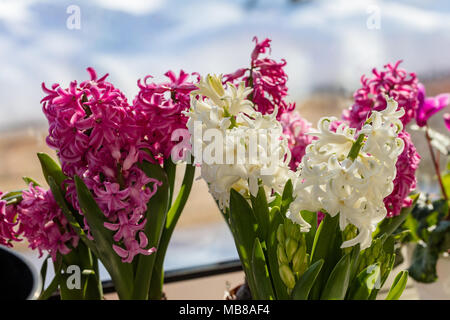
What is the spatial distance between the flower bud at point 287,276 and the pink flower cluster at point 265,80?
0.24 meters

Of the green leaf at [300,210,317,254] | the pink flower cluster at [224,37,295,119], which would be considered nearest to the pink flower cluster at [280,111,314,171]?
the pink flower cluster at [224,37,295,119]

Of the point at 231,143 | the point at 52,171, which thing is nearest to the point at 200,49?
the point at 52,171

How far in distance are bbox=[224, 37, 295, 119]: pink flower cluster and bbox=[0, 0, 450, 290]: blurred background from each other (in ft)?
1.09

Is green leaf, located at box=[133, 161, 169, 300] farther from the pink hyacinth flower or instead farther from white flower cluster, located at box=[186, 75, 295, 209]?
the pink hyacinth flower

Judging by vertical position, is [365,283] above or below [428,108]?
below

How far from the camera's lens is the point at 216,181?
1.78 ft

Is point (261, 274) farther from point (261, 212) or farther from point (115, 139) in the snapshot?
point (115, 139)

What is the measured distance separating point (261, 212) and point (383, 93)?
0.31 meters

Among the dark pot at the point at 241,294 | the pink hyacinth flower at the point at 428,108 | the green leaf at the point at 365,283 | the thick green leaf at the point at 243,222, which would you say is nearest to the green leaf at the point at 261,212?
the thick green leaf at the point at 243,222

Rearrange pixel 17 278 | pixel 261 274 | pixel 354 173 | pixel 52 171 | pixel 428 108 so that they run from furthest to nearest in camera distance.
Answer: pixel 428 108
pixel 52 171
pixel 261 274
pixel 354 173
pixel 17 278

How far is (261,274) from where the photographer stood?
0.59 m
